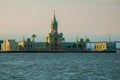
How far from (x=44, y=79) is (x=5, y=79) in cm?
424

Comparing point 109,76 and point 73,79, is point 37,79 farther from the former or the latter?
point 109,76

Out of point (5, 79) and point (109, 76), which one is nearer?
point (5, 79)

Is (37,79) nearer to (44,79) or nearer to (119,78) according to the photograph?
(44,79)

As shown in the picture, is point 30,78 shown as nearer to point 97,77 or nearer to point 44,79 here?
point 44,79

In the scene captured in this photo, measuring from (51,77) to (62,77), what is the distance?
125cm

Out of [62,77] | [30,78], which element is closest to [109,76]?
[62,77]

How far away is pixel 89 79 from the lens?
5359 cm

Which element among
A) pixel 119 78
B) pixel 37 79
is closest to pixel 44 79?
pixel 37 79

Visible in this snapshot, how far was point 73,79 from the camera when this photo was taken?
5328 cm

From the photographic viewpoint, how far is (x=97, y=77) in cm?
5603

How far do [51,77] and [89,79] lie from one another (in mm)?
4724

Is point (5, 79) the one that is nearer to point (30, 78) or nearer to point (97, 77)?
point (30, 78)

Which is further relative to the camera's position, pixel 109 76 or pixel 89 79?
pixel 109 76

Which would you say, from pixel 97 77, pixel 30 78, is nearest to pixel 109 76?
pixel 97 77
